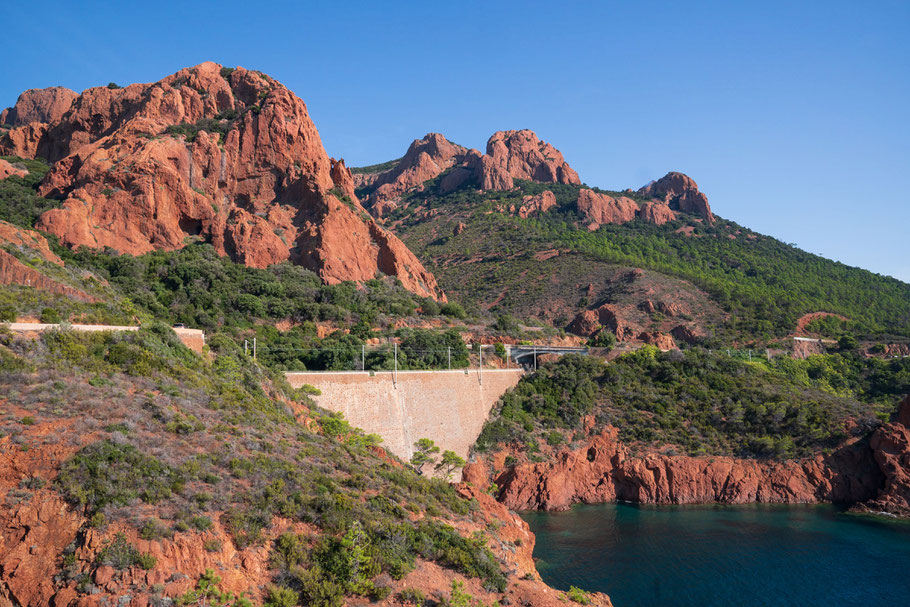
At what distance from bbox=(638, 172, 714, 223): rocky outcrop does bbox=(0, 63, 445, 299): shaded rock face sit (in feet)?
229

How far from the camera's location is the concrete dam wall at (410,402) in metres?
32.4

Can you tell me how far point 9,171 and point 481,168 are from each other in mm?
86989

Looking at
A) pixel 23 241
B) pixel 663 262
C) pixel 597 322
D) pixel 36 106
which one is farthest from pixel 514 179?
pixel 23 241

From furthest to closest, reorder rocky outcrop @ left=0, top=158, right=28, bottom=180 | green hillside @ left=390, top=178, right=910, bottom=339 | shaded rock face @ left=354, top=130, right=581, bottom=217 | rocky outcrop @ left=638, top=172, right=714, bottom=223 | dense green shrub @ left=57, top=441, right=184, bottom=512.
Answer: shaded rock face @ left=354, top=130, right=581, bottom=217 < rocky outcrop @ left=638, top=172, right=714, bottom=223 < green hillside @ left=390, top=178, right=910, bottom=339 < rocky outcrop @ left=0, top=158, right=28, bottom=180 < dense green shrub @ left=57, top=441, right=184, bottom=512

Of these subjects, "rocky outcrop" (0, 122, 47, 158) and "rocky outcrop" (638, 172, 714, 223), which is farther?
"rocky outcrop" (638, 172, 714, 223)

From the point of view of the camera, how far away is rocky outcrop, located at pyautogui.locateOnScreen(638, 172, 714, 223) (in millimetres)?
110062

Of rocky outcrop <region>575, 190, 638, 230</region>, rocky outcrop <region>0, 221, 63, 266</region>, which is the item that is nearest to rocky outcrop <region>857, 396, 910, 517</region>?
rocky outcrop <region>0, 221, 63, 266</region>

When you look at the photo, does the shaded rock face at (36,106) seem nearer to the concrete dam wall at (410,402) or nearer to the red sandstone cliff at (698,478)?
the concrete dam wall at (410,402)

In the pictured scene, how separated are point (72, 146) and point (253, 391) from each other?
1894 inches

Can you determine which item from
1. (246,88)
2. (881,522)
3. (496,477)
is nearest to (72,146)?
(246,88)

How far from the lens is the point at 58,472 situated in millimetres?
13445

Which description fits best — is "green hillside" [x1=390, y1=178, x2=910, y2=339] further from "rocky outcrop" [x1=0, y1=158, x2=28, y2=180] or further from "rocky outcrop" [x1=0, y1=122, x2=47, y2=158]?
"rocky outcrop" [x1=0, y1=122, x2=47, y2=158]

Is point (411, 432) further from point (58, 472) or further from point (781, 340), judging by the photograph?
point (781, 340)

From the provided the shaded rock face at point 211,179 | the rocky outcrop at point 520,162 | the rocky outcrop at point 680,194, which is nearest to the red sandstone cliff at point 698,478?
the shaded rock face at point 211,179
